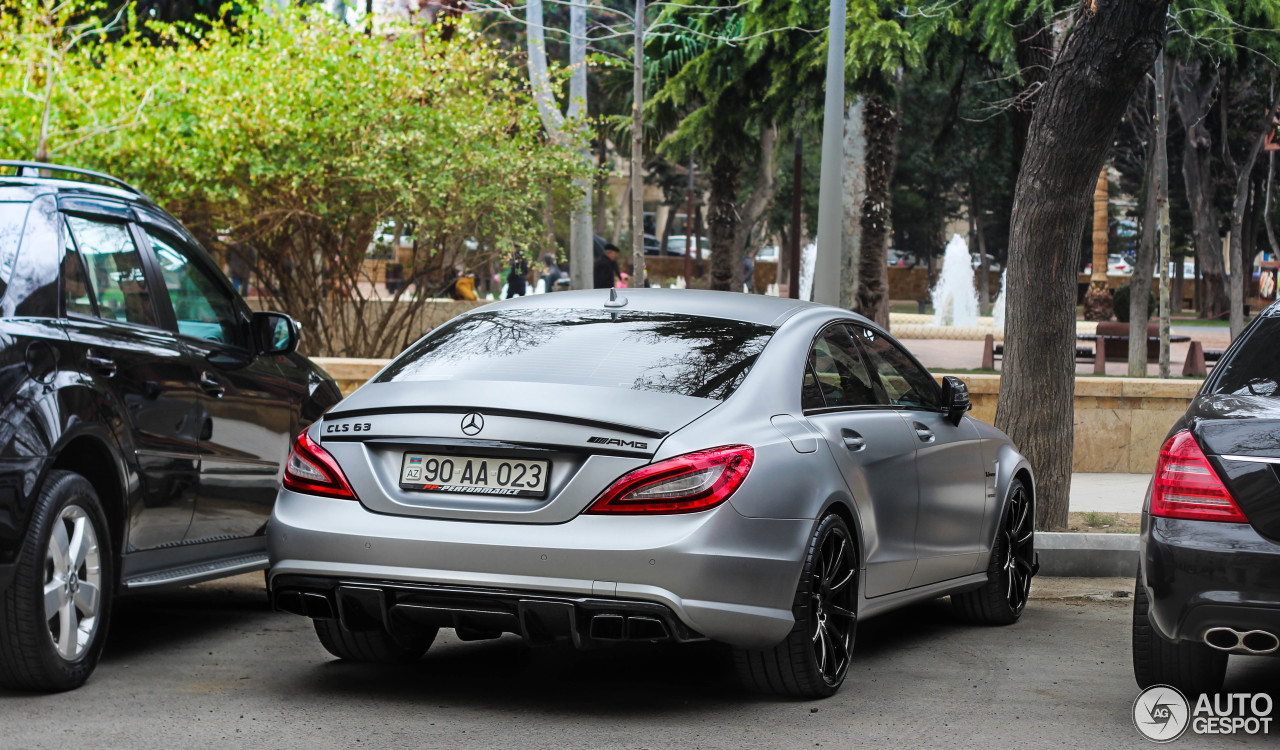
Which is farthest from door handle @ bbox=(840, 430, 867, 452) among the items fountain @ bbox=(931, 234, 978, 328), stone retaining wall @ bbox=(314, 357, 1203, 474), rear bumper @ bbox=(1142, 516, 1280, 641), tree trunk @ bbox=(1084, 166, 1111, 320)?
fountain @ bbox=(931, 234, 978, 328)

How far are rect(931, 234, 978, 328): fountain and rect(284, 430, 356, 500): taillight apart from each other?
3491 centimetres

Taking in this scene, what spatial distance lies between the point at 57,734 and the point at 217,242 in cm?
1286

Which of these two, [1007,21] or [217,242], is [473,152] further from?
[1007,21]

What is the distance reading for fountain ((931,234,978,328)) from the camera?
4166 cm

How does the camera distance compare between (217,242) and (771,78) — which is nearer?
(217,242)

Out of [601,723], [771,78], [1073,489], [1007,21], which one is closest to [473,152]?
[771,78]

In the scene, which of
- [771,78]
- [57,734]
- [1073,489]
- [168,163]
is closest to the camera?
[57,734]

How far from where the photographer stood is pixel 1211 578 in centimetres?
464

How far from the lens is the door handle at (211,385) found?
636 centimetres

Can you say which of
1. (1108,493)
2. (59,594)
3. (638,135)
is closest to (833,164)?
(1108,493)

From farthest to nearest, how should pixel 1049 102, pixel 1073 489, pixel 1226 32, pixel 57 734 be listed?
pixel 1226 32 → pixel 1073 489 → pixel 1049 102 → pixel 57 734

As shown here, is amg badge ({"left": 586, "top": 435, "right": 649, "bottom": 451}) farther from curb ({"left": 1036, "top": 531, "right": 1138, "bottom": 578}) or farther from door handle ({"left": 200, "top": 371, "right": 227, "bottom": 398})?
curb ({"left": 1036, "top": 531, "right": 1138, "bottom": 578})

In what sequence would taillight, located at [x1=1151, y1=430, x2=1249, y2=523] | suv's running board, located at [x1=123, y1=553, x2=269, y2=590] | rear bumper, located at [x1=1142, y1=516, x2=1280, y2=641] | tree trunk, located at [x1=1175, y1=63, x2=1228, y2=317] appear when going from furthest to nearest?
tree trunk, located at [x1=1175, y1=63, x2=1228, y2=317]
suv's running board, located at [x1=123, y1=553, x2=269, y2=590]
taillight, located at [x1=1151, y1=430, x2=1249, y2=523]
rear bumper, located at [x1=1142, y1=516, x2=1280, y2=641]

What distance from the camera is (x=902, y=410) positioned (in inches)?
253
